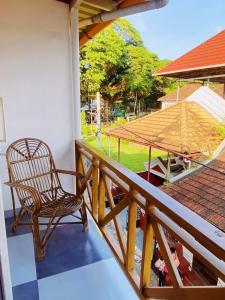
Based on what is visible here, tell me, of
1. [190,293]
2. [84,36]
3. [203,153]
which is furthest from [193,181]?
[190,293]

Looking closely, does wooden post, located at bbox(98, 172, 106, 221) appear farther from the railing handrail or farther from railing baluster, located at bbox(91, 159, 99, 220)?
the railing handrail

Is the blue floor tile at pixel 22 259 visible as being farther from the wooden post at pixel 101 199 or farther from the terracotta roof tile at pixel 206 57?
the terracotta roof tile at pixel 206 57

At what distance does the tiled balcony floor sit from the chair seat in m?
0.31

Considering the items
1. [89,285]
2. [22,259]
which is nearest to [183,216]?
[89,285]

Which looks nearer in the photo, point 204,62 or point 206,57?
point 204,62

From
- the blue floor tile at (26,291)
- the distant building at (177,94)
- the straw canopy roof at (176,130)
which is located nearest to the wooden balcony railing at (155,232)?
the blue floor tile at (26,291)

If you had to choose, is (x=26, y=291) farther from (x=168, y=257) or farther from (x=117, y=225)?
(x=168, y=257)

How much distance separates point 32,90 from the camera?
7.14ft

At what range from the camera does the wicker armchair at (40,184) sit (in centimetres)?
180

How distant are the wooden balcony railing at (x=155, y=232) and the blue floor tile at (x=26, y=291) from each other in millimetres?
560

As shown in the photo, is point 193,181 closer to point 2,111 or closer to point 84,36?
point 84,36

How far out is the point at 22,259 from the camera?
1.70 meters

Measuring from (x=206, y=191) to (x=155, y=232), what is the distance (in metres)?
4.29

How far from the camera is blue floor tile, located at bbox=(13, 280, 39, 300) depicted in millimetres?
1387
